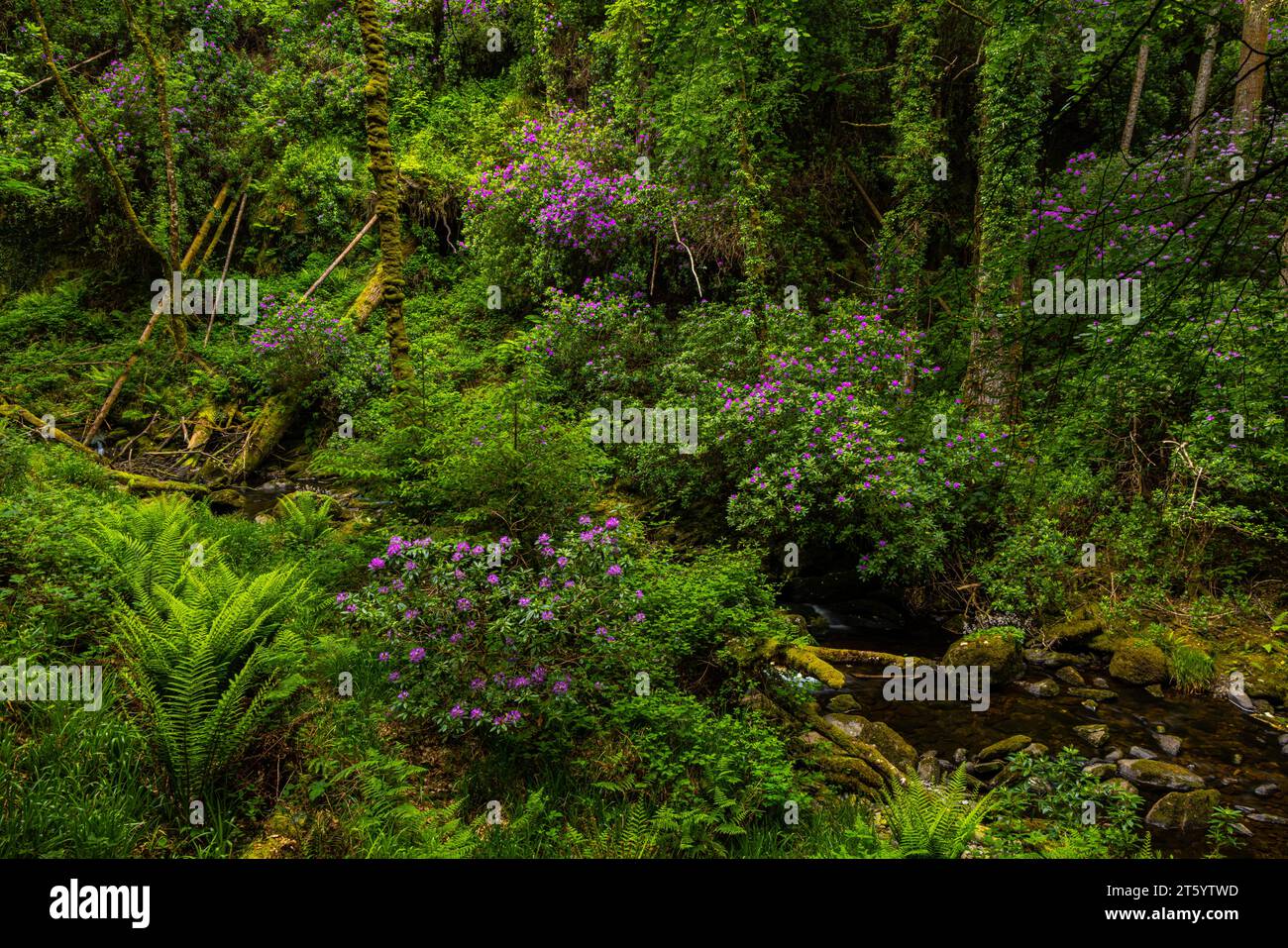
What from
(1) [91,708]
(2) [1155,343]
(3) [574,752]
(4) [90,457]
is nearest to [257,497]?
(4) [90,457]

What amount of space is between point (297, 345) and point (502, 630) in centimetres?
961

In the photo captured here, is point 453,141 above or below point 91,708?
above

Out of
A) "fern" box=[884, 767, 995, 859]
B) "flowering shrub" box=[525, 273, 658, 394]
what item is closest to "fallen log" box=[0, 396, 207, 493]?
"flowering shrub" box=[525, 273, 658, 394]

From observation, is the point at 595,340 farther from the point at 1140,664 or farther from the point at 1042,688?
the point at 1140,664

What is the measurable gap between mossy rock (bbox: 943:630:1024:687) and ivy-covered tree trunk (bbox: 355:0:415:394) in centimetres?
655

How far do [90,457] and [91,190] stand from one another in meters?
8.06

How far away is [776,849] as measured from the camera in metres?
3.56

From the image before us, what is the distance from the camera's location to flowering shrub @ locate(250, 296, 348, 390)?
11.2 metres

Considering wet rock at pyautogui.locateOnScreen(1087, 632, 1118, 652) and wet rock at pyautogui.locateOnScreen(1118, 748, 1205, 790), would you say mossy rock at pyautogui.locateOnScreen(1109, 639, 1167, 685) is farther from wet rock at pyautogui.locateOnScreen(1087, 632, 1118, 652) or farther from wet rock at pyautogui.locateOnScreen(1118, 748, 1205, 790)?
wet rock at pyautogui.locateOnScreen(1118, 748, 1205, 790)

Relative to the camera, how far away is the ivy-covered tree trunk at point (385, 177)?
21.7 ft

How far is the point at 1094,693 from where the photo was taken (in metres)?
6.44

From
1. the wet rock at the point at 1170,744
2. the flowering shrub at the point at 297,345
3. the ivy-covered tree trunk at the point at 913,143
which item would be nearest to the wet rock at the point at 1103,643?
the wet rock at the point at 1170,744
